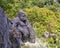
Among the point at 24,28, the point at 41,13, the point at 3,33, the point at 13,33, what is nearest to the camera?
A: the point at 3,33

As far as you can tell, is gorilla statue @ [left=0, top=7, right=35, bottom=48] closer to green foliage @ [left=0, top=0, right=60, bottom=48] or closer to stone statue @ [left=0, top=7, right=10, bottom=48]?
stone statue @ [left=0, top=7, right=10, bottom=48]

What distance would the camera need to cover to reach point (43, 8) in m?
15.9

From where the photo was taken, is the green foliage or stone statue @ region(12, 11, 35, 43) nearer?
stone statue @ region(12, 11, 35, 43)

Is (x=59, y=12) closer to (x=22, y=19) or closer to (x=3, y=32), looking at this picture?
(x=22, y=19)

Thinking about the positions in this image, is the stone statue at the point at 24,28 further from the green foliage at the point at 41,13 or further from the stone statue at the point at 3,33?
the stone statue at the point at 3,33

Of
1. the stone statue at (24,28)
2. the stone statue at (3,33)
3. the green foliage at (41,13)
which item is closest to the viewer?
the stone statue at (3,33)

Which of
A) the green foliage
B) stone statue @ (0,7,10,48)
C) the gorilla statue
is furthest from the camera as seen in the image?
the green foliage

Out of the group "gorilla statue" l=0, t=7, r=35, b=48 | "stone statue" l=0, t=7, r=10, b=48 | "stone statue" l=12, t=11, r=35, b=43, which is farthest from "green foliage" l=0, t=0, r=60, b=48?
"stone statue" l=0, t=7, r=10, b=48

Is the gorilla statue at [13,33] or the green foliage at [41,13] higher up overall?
the gorilla statue at [13,33]

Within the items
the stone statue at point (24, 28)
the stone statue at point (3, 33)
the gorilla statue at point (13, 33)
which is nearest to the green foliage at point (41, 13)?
the stone statue at point (24, 28)

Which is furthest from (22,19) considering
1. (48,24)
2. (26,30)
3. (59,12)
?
(59,12)

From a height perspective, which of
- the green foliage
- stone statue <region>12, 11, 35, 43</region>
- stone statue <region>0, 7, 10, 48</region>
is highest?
stone statue <region>0, 7, 10, 48</region>

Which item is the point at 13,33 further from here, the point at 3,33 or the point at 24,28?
the point at 24,28

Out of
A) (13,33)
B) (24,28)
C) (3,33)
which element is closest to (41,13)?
(24,28)
